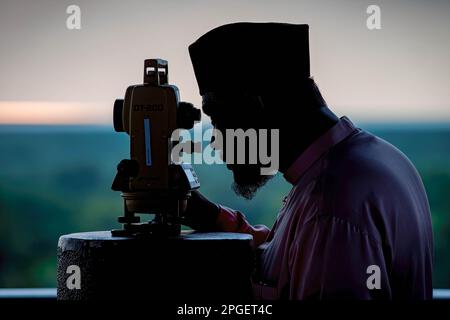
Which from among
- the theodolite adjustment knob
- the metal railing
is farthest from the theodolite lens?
the metal railing

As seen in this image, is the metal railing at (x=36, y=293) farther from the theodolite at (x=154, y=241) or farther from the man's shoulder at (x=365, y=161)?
the man's shoulder at (x=365, y=161)

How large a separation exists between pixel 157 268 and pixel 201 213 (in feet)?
1.35

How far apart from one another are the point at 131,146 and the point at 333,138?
495mm

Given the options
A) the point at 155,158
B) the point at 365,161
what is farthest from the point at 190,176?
the point at 365,161

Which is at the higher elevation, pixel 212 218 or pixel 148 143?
pixel 148 143

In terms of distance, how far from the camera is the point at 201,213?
1795mm

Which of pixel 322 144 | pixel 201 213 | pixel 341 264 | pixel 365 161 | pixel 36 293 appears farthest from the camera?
pixel 36 293

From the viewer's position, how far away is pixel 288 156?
1585 millimetres

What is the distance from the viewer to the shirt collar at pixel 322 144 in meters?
1.50

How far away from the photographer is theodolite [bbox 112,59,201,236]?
1538 mm

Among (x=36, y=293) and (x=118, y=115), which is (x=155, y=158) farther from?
(x=36, y=293)

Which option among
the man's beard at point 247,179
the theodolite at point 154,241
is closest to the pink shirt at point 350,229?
the theodolite at point 154,241
